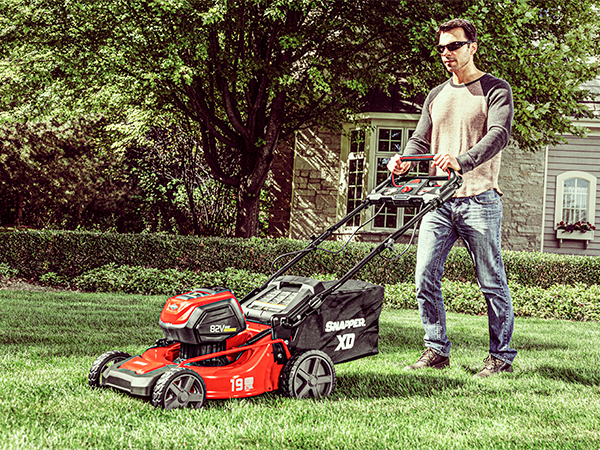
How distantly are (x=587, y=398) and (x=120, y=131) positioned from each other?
1021cm

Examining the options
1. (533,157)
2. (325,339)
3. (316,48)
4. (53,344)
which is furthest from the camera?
(533,157)

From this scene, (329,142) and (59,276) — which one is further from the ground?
(329,142)

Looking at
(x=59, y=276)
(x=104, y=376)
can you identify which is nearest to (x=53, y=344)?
(x=104, y=376)

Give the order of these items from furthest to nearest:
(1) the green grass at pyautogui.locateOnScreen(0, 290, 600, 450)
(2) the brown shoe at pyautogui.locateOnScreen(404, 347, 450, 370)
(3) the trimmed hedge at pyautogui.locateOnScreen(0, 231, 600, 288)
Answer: (3) the trimmed hedge at pyautogui.locateOnScreen(0, 231, 600, 288) → (2) the brown shoe at pyautogui.locateOnScreen(404, 347, 450, 370) → (1) the green grass at pyautogui.locateOnScreen(0, 290, 600, 450)

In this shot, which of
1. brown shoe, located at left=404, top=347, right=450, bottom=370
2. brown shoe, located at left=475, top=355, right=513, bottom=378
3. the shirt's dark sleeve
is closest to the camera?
the shirt's dark sleeve

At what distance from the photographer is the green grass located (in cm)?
250

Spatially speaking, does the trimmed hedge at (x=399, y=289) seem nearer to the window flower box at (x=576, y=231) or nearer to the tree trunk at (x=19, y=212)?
the window flower box at (x=576, y=231)

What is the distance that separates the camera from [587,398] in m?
3.41

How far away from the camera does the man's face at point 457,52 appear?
376 centimetres

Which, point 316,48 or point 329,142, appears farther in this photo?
point 329,142

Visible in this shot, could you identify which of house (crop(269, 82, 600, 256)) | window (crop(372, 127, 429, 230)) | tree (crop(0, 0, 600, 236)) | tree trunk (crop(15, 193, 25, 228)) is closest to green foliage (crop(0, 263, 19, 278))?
tree (crop(0, 0, 600, 236))

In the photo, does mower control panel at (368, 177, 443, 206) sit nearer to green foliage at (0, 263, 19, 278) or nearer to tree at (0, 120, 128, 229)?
green foliage at (0, 263, 19, 278)

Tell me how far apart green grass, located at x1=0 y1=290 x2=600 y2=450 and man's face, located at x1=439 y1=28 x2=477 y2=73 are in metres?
1.98

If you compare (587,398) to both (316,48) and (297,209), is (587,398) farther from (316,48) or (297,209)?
(297,209)
